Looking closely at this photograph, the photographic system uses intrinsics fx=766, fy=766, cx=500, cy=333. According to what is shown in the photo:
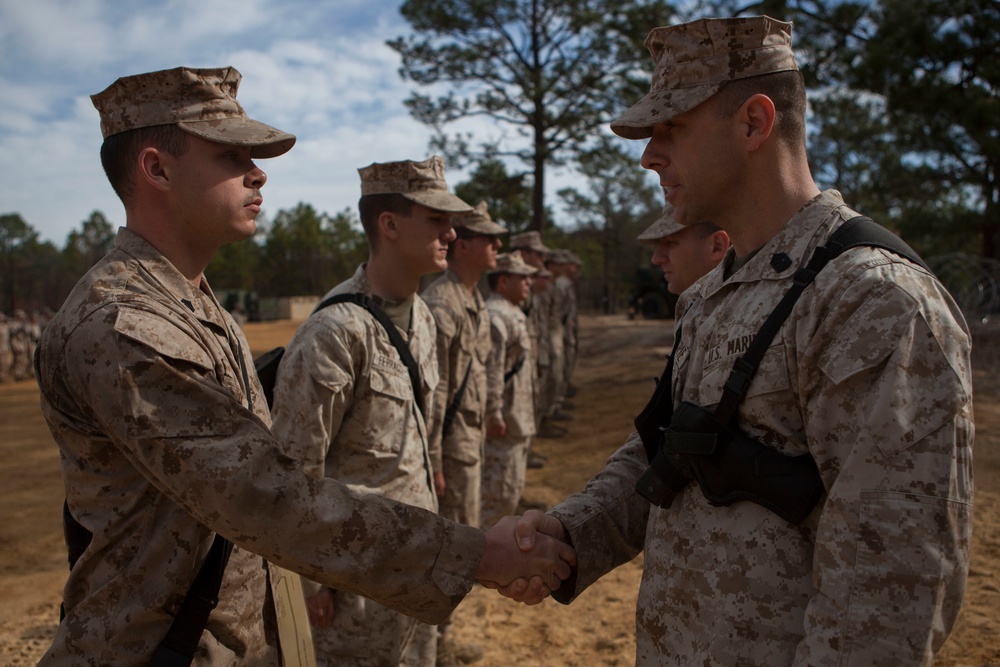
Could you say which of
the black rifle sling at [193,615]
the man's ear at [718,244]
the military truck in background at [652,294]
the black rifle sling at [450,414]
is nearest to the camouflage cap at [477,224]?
the black rifle sling at [450,414]

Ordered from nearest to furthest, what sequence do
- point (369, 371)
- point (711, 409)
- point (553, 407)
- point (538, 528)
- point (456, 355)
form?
1. point (711, 409)
2. point (538, 528)
3. point (369, 371)
4. point (456, 355)
5. point (553, 407)

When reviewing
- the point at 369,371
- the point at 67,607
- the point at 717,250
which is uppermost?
the point at 717,250

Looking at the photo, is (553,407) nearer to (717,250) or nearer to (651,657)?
(717,250)

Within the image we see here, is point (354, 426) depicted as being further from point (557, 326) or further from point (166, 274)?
point (557, 326)

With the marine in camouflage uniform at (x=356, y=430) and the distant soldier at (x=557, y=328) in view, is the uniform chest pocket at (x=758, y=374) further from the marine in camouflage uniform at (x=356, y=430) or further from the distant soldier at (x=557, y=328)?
the distant soldier at (x=557, y=328)

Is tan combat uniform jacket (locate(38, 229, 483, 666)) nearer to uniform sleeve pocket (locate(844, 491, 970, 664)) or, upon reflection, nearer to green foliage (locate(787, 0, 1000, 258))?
uniform sleeve pocket (locate(844, 491, 970, 664))

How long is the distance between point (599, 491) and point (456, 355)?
2.92m

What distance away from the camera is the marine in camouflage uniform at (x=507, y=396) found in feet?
22.2

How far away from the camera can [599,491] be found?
2.58m

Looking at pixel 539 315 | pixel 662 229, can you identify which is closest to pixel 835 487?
pixel 662 229

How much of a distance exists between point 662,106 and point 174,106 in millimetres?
1491

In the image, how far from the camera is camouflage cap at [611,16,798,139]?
6.73 feet

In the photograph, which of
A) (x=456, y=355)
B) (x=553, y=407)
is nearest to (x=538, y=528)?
(x=456, y=355)

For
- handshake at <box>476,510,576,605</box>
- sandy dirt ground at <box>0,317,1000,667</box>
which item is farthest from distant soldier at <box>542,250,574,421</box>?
handshake at <box>476,510,576,605</box>
